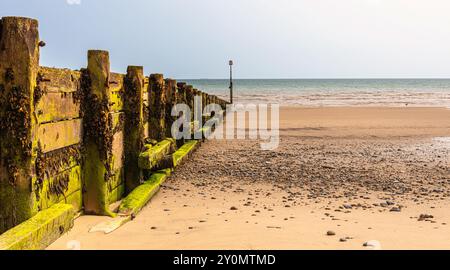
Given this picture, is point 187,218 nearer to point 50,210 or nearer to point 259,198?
point 259,198

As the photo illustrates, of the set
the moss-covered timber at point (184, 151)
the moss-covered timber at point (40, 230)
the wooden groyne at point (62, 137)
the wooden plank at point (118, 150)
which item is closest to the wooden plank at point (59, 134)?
the wooden groyne at point (62, 137)

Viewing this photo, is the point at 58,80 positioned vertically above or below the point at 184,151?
above

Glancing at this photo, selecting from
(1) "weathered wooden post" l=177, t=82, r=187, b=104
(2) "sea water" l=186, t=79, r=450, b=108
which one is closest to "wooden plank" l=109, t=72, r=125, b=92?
(1) "weathered wooden post" l=177, t=82, r=187, b=104

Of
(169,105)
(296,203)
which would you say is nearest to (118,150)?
(296,203)

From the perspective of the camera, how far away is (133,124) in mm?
7199

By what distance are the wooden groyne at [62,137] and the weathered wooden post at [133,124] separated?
1 centimetres

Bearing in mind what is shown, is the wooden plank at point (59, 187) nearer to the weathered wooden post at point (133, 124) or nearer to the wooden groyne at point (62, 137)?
the wooden groyne at point (62, 137)

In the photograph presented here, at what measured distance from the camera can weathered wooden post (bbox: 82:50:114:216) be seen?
218 inches

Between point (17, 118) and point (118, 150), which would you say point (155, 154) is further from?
point (17, 118)

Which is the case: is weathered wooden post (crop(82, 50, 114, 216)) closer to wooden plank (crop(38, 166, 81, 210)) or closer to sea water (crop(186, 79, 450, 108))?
wooden plank (crop(38, 166, 81, 210))

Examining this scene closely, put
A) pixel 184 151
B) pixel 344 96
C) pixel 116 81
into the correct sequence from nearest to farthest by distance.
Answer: pixel 116 81 < pixel 184 151 < pixel 344 96

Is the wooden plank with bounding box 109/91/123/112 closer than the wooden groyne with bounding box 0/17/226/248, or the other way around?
the wooden groyne with bounding box 0/17/226/248

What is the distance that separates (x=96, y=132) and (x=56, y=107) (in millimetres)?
874

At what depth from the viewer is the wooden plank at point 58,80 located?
445 cm
